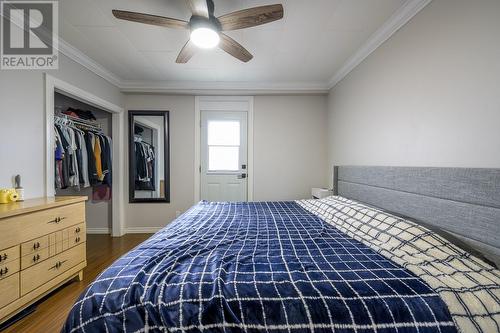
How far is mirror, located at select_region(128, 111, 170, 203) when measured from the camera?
3412mm

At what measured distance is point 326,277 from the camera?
88 cm

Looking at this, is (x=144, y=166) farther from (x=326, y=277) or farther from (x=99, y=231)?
(x=326, y=277)

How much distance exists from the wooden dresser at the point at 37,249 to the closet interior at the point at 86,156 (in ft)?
2.19

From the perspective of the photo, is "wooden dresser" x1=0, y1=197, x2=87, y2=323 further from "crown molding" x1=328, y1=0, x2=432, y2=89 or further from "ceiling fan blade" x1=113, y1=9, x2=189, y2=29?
"crown molding" x1=328, y1=0, x2=432, y2=89

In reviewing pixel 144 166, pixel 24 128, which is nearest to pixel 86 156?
pixel 144 166

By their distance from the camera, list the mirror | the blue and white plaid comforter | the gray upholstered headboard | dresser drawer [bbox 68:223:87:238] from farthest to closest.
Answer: the mirror → dresser drawer [bbox 68:223:87:238] → the gray upholstered headboard → the blue and white plaid comforter

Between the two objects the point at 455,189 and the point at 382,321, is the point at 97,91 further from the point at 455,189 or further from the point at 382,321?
the point at 455,189

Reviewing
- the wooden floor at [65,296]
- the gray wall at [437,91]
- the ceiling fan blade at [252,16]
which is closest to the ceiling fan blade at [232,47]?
the ceiling fan blade at [252,16]

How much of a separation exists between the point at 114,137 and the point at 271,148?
248cm

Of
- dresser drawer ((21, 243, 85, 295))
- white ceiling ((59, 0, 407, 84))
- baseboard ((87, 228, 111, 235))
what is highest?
white ceiling ((59, 0, 407, 84))

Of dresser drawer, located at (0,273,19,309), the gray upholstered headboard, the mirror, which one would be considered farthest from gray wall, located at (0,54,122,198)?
the gray upholstered headboard

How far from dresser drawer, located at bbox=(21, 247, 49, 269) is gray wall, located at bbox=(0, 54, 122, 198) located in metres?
0.58

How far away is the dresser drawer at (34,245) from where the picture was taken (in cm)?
154

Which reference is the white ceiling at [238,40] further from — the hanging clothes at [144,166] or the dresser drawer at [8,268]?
the dresser drawer at [8,268]
